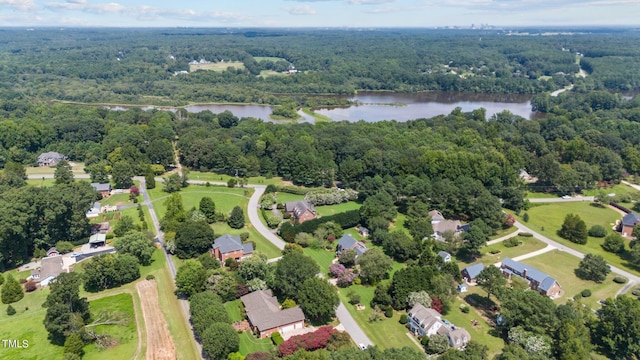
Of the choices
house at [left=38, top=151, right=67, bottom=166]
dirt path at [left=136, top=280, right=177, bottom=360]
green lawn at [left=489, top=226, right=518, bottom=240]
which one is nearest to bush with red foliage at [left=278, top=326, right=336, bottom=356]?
dirt path at [left=136, top=280, right=177, bottom=360]

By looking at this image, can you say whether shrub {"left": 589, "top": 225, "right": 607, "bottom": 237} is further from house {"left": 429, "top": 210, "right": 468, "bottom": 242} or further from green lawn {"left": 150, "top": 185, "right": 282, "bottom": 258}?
green lawn {"left": 150, "top": 185, "right": 282, "bottom": 258}

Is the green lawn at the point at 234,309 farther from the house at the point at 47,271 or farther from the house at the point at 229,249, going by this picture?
the house at the point at 47,271

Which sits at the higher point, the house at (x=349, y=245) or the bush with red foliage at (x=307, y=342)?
the bush with red foliage at (x=307, y=342)

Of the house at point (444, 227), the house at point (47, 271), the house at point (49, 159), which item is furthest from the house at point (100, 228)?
the house at point (444, 227)

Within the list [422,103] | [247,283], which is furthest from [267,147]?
[422,103]

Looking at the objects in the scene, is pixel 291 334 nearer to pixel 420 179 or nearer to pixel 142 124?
pixel 420 179
